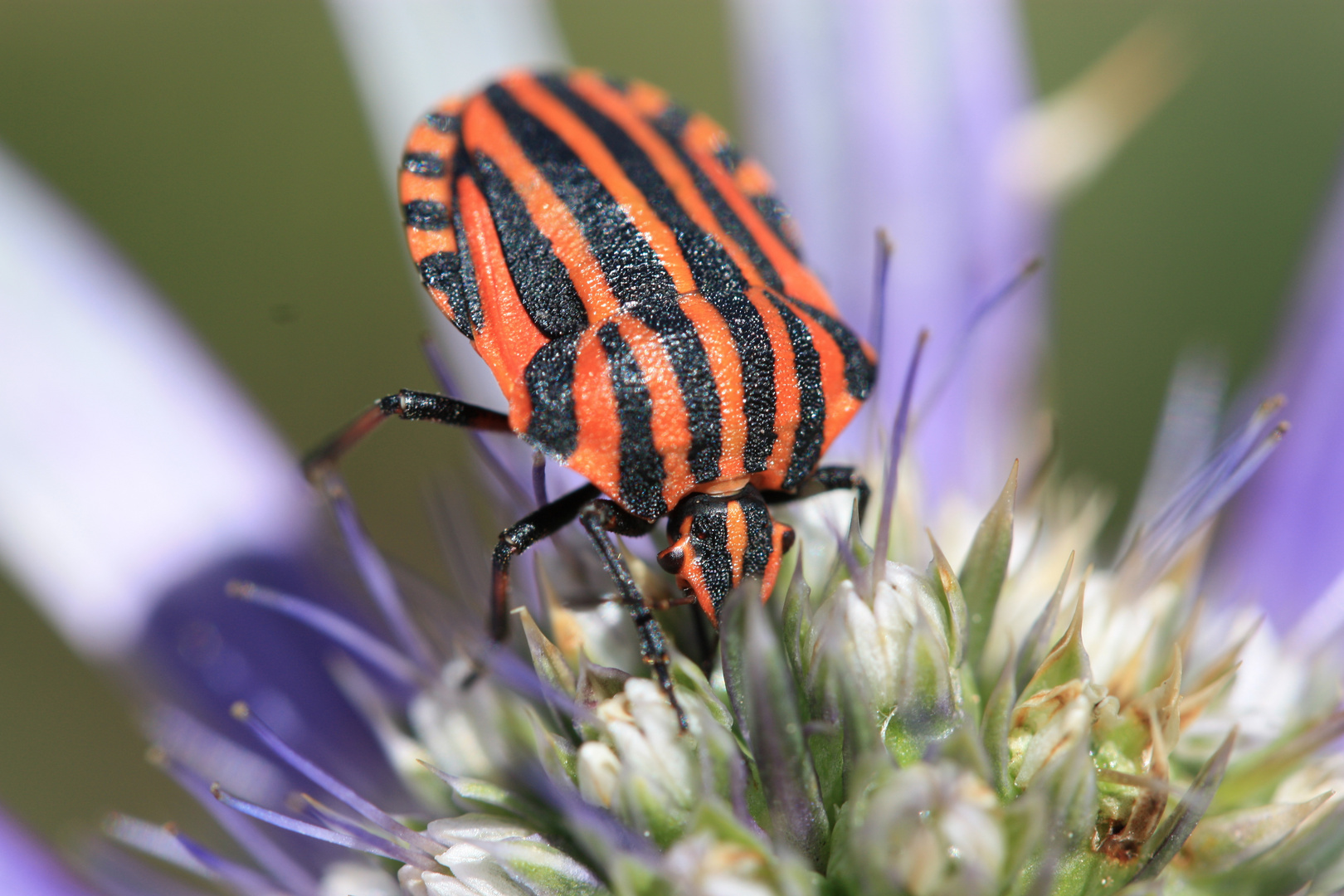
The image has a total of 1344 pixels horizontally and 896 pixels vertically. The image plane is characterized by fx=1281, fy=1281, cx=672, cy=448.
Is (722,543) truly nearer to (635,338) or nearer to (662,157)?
(635,338)

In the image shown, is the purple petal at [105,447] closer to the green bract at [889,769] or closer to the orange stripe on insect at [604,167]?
the green bract at [889,769]

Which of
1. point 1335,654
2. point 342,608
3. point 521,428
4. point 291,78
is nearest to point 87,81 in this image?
point 291,78

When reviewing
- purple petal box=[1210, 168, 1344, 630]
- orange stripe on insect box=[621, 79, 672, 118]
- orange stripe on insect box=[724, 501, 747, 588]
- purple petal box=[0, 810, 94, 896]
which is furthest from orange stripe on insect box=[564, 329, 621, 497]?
purple petal box=[1210, 168, 1344, 630]

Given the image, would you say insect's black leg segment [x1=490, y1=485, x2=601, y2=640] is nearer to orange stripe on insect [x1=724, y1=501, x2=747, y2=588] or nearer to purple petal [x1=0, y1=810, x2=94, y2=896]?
orange stripe on insect [x1=724, y1=501, x2=747, y2=588]

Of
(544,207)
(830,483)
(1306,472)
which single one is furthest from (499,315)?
(1306,472)

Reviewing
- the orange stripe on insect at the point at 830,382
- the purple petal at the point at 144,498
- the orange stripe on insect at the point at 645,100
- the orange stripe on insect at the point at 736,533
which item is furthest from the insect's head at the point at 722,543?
the purple petal at the point at 144,498
